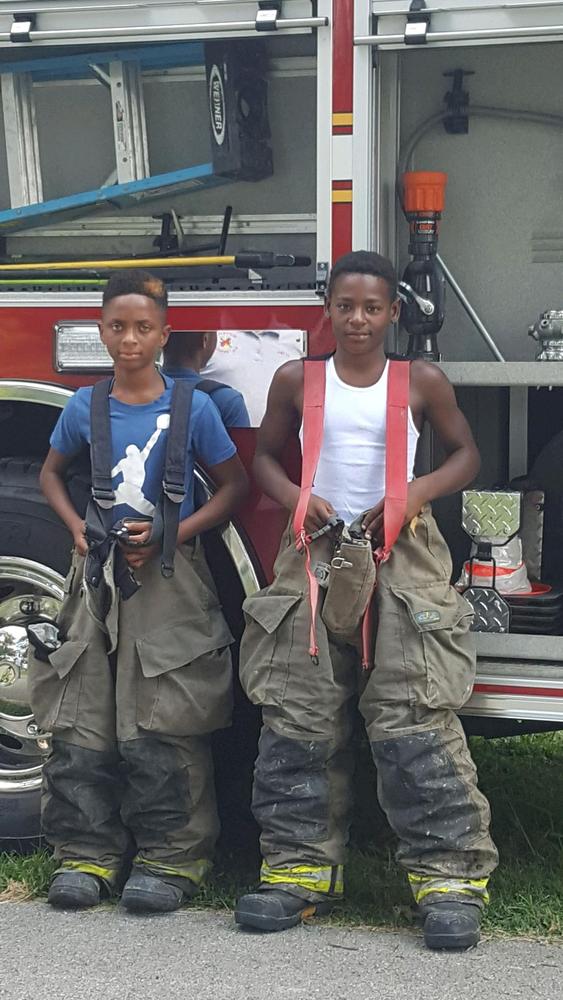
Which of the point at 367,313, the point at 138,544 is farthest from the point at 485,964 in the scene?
the point at 367,313

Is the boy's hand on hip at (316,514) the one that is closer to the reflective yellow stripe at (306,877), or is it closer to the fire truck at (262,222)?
the fire truck at (262,222)

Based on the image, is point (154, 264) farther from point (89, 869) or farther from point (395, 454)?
point (89, 869)

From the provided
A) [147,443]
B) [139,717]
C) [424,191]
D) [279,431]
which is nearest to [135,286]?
[147,443]

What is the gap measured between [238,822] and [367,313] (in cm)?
152

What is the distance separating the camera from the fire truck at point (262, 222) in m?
3.44

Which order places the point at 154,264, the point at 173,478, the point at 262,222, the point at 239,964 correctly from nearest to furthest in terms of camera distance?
the point at 239,964, the point at 173,478, the point at 154,264, the point at 262,222

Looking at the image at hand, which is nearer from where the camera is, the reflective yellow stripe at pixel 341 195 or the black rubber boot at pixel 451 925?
the black rubber boot at pixel 451 925

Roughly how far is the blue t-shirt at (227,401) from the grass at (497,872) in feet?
3.95

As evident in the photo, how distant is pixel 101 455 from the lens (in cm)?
345

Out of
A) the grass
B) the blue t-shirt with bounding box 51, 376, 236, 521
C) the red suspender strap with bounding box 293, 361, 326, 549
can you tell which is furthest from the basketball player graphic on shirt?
the grass

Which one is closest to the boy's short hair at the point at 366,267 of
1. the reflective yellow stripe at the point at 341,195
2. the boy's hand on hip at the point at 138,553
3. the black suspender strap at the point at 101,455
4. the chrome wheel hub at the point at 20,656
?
the reflective yellow stripe at the point at 341,195

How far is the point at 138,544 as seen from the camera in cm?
341

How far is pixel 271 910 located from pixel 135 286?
1552mm

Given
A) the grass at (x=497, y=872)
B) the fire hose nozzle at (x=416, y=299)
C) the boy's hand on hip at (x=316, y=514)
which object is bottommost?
the grass at (x=497, y=872)
